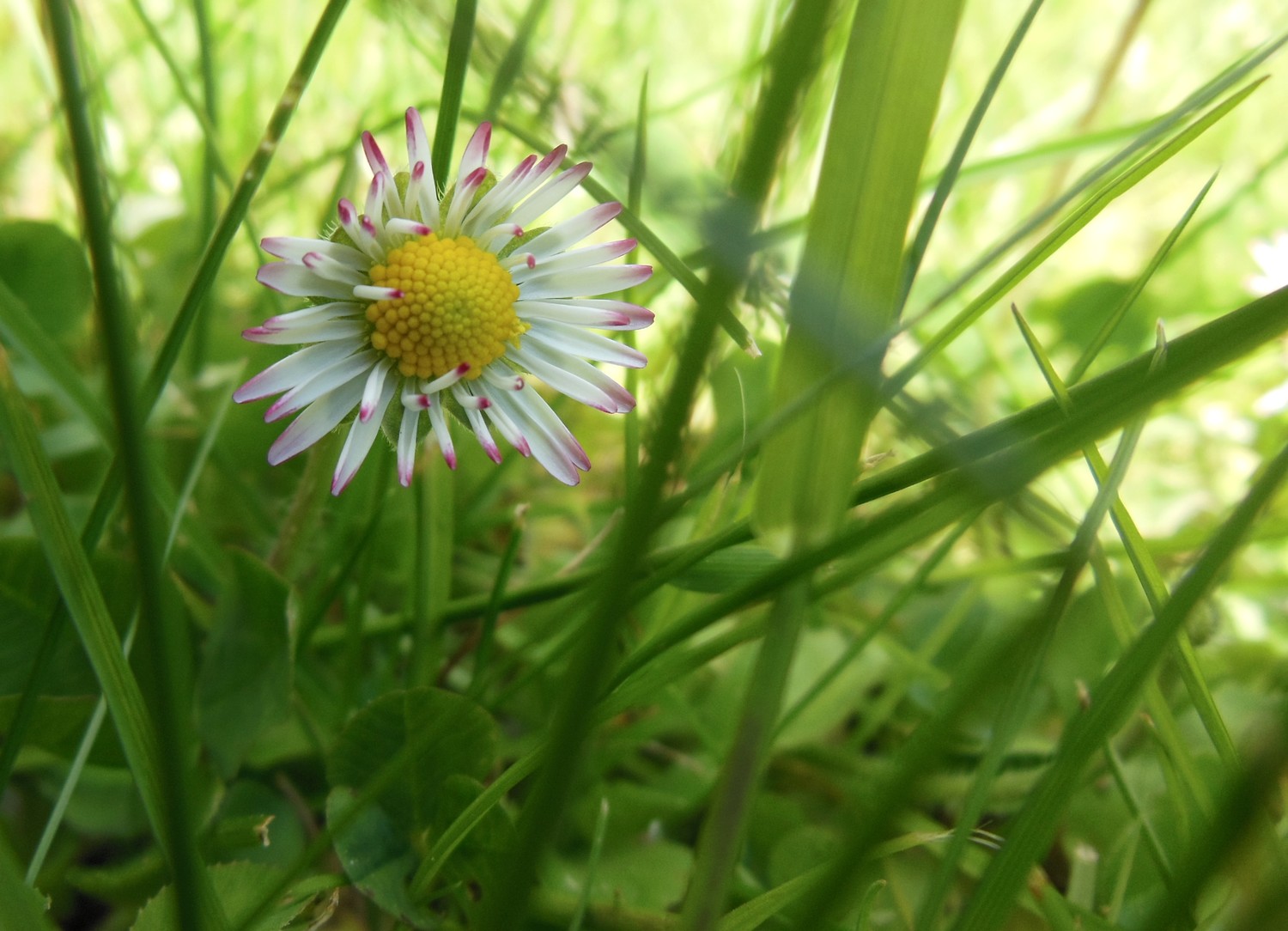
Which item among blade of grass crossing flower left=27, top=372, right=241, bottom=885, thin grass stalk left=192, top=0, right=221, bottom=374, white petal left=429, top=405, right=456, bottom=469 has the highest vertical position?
thin grass stalk left=192, top=0, right=221, bottom=374

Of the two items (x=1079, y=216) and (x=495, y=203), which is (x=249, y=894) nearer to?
(x=495, y=203)

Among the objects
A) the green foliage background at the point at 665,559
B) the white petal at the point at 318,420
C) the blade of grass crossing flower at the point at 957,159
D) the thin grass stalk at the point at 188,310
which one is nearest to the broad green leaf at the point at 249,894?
the green foliage background at the point at 665,559

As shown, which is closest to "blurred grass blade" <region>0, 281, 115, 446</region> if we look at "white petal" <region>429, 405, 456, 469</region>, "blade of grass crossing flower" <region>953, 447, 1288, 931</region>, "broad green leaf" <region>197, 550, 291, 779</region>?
"broad green leaf" <region>197, 550, 291, 779</region>

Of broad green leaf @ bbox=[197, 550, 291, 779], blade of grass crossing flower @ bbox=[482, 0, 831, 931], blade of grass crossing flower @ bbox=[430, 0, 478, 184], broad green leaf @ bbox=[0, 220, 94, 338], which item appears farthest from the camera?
broad green leaf @ bbox=[0, 220, 94, 338]

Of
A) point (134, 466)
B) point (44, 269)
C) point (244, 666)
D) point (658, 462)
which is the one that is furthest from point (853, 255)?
point (44, 269)

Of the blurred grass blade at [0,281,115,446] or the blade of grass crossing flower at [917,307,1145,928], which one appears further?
the blurred grass blade at [0,281,115,446]

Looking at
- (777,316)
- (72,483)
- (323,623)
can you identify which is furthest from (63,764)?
(777,316)

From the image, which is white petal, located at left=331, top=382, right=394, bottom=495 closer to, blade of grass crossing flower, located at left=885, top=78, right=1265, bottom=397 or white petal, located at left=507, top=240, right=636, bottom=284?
white petal, located at left=507, top=240, right=636, bottom=284

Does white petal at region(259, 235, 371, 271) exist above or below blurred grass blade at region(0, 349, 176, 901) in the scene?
above
